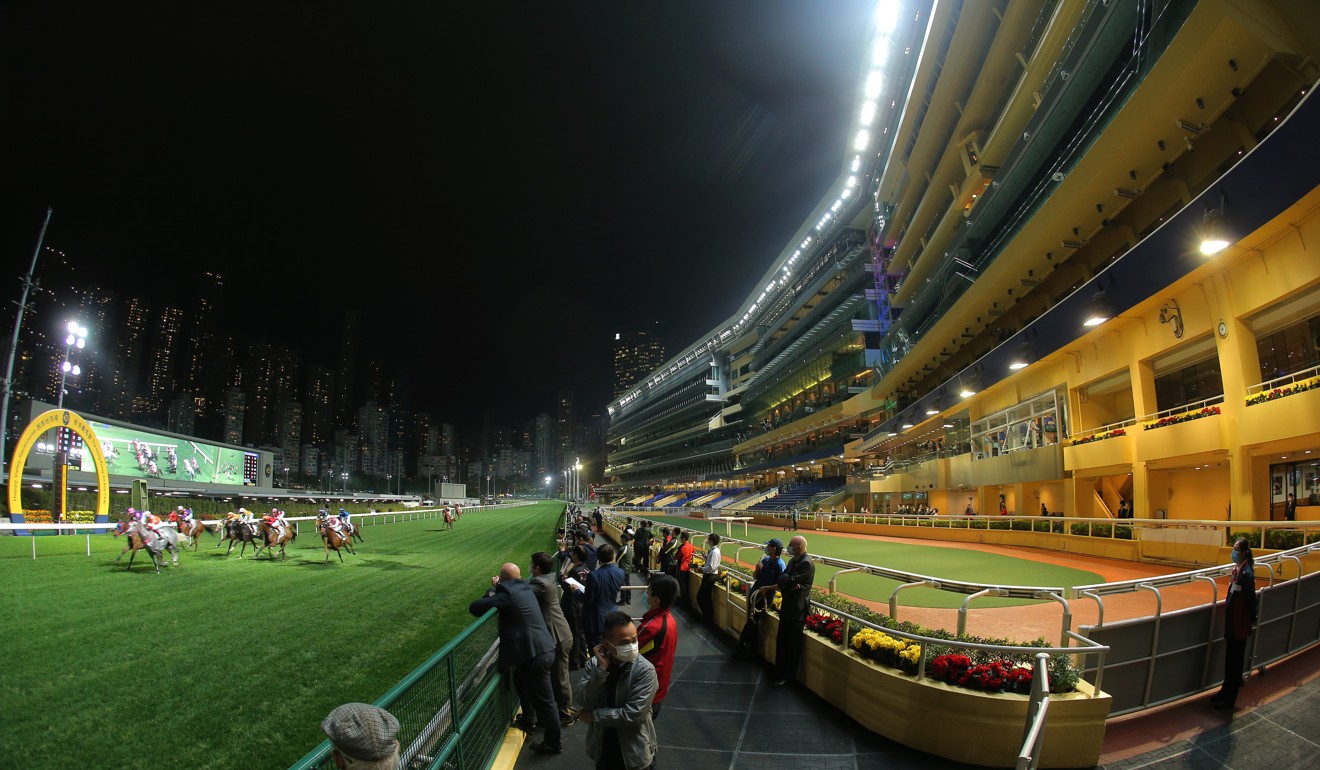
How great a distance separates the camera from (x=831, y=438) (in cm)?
5272

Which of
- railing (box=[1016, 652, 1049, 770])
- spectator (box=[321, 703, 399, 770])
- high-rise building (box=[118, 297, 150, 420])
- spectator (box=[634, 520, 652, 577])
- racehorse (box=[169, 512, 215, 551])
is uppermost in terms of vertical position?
high-rise building (box=[118, 297, 150, 420])

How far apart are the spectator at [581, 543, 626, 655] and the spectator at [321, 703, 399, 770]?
5165 mm

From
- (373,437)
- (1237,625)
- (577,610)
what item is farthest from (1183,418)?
(373,437)

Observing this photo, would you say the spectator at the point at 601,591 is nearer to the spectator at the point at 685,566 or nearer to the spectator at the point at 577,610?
the spectator at the point at 577,610

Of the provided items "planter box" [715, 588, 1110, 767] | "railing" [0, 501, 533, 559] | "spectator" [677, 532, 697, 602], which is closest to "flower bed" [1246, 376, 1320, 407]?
"planter box" [715, 588, 1110, 767]

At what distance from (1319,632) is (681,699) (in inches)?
308

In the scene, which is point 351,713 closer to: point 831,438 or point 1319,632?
point 1319,632

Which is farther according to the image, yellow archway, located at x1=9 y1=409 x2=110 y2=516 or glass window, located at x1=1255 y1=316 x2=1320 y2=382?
yellow archway, located at x1=9 y1=409 x2=110 y2=516

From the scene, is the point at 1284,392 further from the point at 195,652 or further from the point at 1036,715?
the point at 195,652

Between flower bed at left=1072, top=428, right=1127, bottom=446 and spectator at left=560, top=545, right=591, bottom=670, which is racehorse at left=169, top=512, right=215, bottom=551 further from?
flower bed at left=1072, top=428, right=1127, bottom=446

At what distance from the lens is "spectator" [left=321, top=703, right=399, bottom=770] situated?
6.59ft

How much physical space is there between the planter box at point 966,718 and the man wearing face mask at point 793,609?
0.99 meters

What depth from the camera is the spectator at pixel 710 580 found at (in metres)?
10.3

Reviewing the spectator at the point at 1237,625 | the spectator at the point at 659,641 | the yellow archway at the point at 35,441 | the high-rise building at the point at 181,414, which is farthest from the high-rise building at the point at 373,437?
the spectator at the point at 1237,625
